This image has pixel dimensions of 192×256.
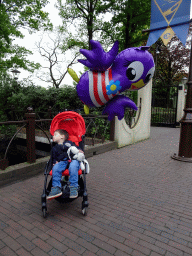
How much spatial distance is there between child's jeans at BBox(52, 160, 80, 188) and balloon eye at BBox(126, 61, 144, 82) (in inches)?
69.0

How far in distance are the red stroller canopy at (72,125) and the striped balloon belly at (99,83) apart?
48 cm

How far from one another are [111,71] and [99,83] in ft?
1.04

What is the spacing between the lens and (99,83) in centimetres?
348

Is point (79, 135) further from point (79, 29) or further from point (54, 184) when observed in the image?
point (79, 29)

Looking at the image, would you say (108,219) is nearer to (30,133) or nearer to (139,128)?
(30,133)

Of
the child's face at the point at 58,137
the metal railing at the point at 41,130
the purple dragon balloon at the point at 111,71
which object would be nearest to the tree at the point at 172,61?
the metal railing at the point at 41,130

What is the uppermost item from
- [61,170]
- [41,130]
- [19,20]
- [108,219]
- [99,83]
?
[19,20]

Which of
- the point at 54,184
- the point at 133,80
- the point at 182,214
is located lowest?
the point at 182,214

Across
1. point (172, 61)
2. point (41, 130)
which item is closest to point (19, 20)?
point (41, 130)

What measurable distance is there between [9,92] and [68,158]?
10575 mm

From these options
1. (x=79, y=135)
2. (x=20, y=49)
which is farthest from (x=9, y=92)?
(x=79, y=135)

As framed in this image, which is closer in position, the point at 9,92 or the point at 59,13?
the point at 9,92

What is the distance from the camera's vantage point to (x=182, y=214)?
10.5 feet

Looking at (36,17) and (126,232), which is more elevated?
(36,17)
